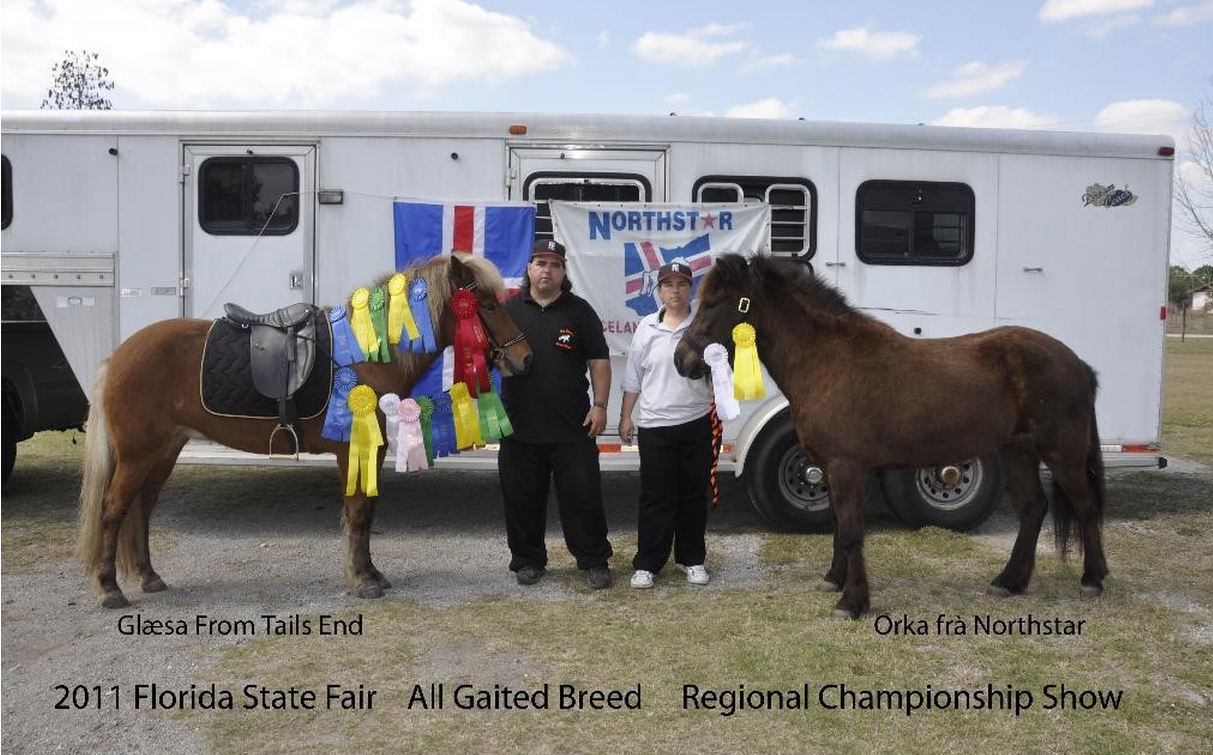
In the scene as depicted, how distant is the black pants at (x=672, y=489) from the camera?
4809 millimetres

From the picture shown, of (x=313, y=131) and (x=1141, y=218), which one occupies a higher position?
(x=313, y=131)

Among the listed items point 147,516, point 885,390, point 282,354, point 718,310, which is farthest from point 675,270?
point 147,516

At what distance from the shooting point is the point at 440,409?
4.79 m

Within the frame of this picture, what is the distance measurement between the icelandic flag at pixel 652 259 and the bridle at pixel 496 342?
161cm

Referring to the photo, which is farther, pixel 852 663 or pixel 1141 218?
pixel 1141 218

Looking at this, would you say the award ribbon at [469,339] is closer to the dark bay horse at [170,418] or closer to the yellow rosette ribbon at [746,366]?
the dark bay horse at [170,418]

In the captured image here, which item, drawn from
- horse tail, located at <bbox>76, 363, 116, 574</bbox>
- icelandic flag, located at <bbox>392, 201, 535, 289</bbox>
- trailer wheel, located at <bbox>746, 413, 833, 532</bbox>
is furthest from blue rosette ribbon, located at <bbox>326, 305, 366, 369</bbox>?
trailer wheel, located at <bbox>746, 413, 833, 532</bbox>

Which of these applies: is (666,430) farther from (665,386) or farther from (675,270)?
(675,270)

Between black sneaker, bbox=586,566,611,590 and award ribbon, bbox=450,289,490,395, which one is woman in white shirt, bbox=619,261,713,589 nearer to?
black sneaker, bbox=586,566,611,590

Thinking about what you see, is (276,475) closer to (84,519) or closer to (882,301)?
(84,519)

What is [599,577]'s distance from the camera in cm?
493

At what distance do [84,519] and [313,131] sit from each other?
115 inches

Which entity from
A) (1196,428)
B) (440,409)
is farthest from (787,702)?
(1196,428)

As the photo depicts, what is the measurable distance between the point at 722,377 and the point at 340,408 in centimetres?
208
